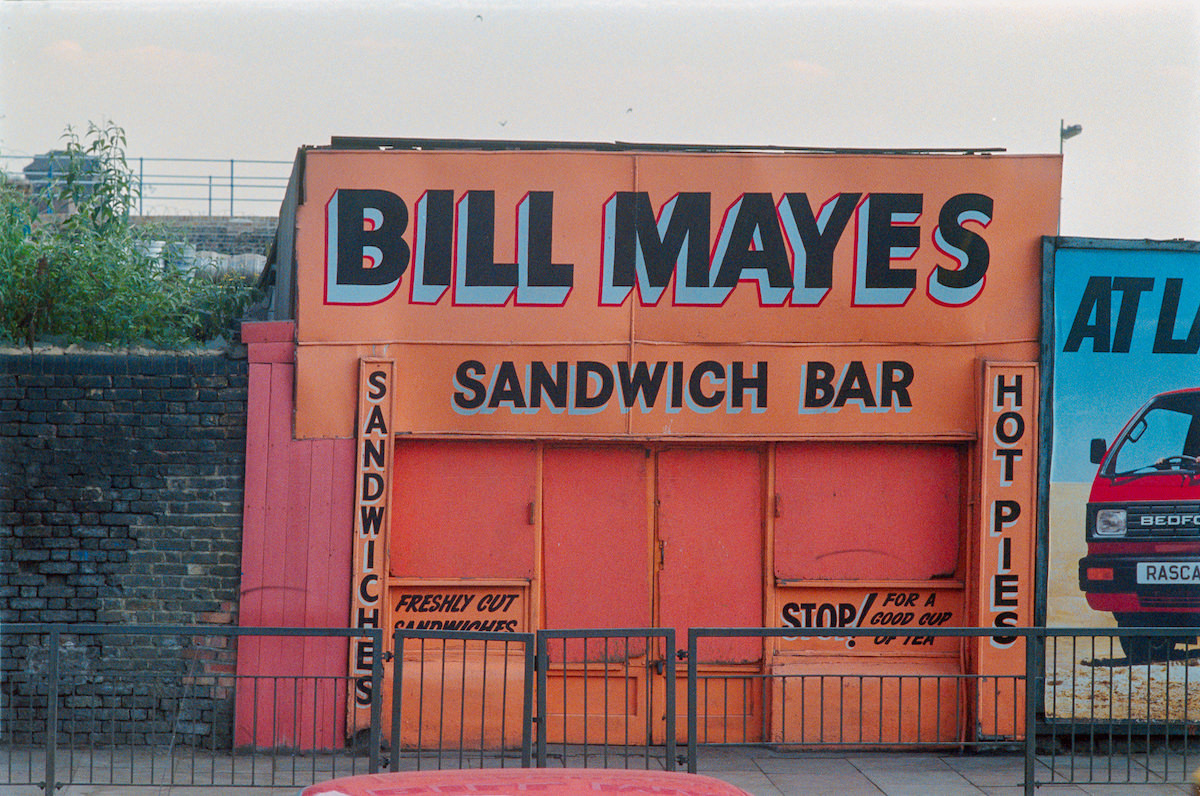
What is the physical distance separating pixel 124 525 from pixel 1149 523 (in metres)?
7.88

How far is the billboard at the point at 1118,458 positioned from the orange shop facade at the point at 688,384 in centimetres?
28

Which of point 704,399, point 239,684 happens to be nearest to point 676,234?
point 704,399

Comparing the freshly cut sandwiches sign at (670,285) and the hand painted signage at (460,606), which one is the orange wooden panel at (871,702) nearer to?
the freshly cut sandwiches sign at (670,285)

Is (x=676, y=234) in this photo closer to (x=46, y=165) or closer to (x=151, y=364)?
(x=151, y=364)

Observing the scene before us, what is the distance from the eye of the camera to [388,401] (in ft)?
26.6

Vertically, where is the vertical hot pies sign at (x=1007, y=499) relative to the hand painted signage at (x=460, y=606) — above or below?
above

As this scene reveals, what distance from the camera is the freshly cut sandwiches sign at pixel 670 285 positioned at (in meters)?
8.24

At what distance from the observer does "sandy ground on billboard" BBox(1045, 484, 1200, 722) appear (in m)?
8.30

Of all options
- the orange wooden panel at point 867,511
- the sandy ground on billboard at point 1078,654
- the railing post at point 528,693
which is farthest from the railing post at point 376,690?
the sandy ground on billboard at point 1078,654

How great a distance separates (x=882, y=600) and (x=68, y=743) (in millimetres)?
6340

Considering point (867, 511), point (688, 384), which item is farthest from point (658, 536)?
point (867, 511)

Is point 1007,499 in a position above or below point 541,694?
above

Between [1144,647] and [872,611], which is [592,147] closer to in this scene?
[872,611]

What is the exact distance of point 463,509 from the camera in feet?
27.4
